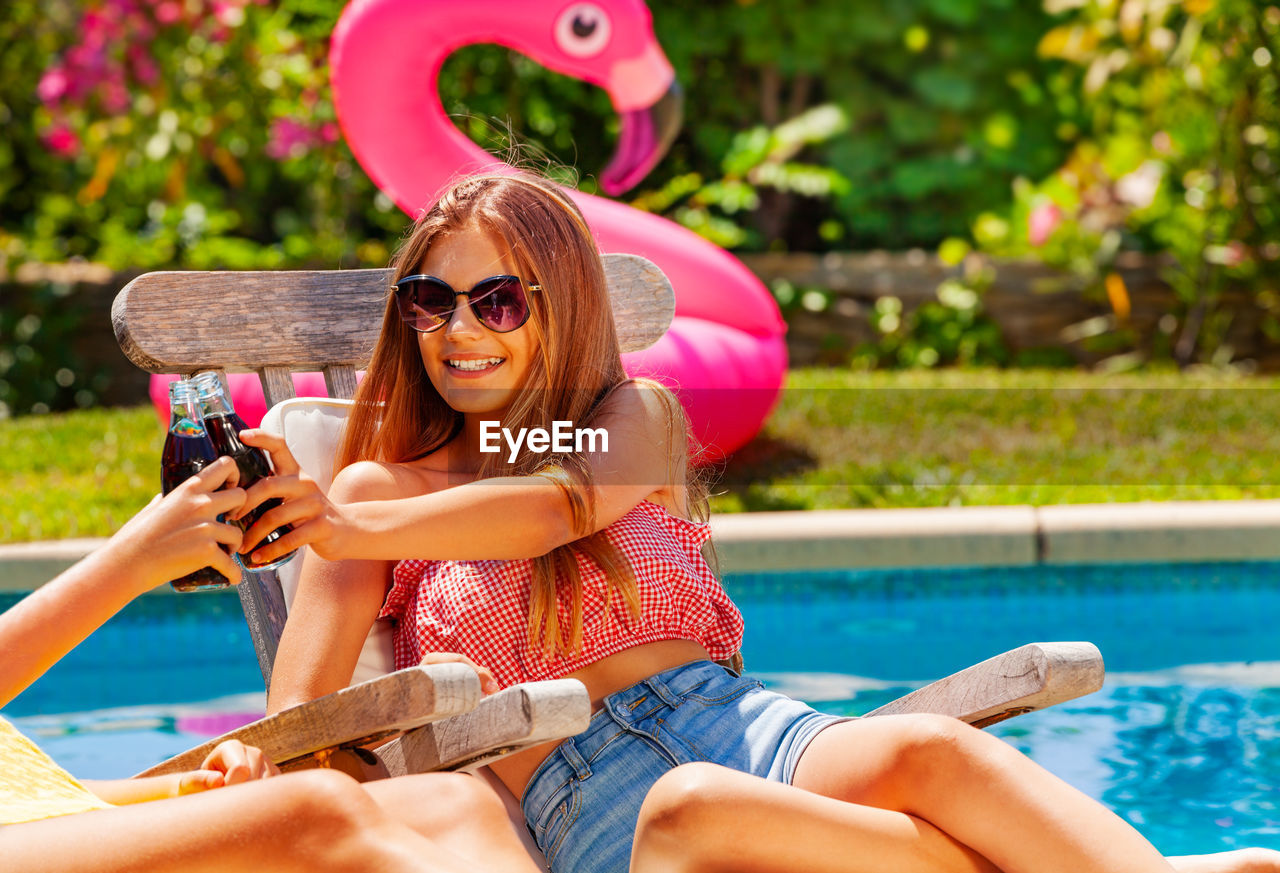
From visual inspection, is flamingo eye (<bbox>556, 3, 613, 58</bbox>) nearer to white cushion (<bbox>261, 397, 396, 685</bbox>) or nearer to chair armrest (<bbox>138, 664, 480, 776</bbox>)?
white cushion (<bbox>261, 397, 396, 685</bbox>)

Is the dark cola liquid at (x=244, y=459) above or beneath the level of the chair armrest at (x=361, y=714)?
above

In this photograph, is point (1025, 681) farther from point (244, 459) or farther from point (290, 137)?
point (290, 137)

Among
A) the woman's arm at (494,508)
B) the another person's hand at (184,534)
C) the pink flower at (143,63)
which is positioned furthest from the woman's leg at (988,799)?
the pink flower at (143,63)

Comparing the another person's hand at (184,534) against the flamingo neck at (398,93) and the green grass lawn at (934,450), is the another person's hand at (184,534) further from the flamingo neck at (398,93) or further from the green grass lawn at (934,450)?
the flamingo neck at (398,93)

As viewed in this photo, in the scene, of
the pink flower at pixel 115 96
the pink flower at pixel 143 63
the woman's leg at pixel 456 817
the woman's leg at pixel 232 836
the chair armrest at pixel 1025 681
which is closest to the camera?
the woman's leg at pixel 232 836

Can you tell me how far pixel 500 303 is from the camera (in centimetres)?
215

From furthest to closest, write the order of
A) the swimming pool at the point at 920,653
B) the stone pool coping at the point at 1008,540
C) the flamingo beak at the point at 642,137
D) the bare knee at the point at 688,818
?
the flamingo beak at the point at 642,137 → the stone pool coping at the point at 1008,540 → the swimming pool at the point at 920,653 → the bare knee at the point at 688,818

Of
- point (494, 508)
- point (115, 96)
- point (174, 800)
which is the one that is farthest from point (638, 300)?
point (115, 96)

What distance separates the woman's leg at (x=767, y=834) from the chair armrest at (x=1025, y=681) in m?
0.25

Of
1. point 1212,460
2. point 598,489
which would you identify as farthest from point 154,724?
point 1212,460

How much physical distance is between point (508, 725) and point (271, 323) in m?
1.21

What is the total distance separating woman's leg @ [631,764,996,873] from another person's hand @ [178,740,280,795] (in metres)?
0.47

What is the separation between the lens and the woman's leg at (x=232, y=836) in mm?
1435

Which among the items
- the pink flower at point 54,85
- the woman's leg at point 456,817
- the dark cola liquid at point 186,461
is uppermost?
the pink flower at point 54,85
